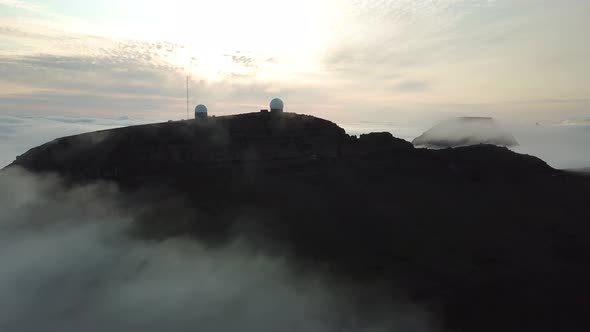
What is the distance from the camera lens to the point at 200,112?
55750 millimetres

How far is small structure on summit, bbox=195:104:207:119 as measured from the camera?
183ft

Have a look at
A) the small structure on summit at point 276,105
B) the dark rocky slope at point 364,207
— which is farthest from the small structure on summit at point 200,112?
the small structure on summit at point 276,105

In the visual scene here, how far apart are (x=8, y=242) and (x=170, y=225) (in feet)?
55.4

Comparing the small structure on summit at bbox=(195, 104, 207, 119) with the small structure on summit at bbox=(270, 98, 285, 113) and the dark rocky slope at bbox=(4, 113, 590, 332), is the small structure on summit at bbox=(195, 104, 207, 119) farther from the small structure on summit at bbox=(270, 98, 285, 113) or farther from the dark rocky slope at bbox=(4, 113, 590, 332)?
the small structure on summit at bbox=(270, 98, 285, 113)

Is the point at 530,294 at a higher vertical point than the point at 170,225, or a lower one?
lower

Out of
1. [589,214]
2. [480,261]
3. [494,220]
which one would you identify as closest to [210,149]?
[480,261]

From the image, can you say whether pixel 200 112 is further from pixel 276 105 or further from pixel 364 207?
pixel 364 207

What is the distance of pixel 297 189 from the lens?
49.9 m

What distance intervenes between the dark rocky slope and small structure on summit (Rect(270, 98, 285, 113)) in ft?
4.00

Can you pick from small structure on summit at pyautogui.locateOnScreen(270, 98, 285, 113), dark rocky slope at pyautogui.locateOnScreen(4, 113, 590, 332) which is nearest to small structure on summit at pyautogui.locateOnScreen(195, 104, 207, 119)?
dark rocky slope at pyautogui.locateOnScreen(4, 113, 590, 332)

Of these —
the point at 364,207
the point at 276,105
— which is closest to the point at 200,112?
the point at 276,105

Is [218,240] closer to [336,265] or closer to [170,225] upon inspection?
[170,225]

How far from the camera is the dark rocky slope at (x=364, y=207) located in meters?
38.1

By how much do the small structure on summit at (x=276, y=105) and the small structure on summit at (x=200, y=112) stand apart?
28.8ft
